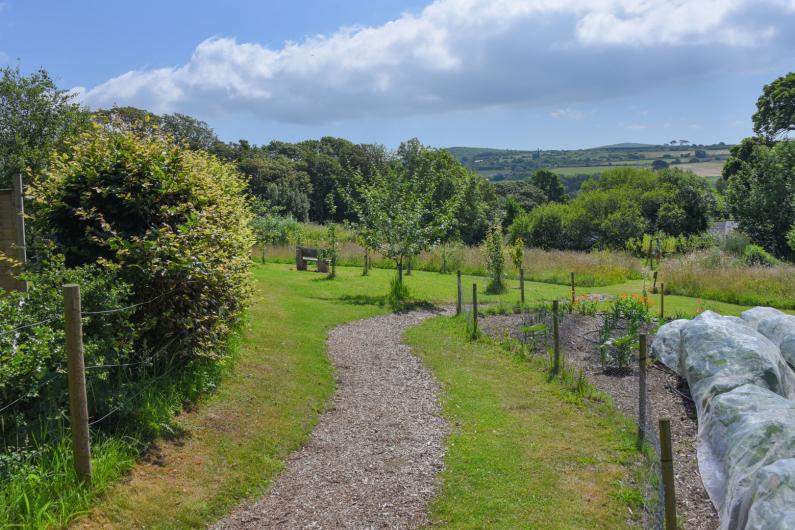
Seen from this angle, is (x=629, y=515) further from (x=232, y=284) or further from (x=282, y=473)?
(x=232, y=284)

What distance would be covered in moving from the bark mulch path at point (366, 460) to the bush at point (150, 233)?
2.12 m

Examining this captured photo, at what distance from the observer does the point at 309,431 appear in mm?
7941

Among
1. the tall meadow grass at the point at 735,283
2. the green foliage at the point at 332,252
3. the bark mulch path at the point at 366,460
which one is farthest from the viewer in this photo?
the green foliage at the point at 332,252

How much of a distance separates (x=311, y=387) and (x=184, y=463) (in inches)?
137

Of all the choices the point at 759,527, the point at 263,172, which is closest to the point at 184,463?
the point at 759,527

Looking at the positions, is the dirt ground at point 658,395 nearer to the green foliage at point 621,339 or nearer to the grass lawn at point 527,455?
the green foliage at point 621,339

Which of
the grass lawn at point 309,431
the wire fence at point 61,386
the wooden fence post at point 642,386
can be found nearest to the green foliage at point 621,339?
the grass lawn at point 309,431

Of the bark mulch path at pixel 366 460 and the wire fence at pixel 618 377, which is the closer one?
the bark mulch path at pixel 366 460

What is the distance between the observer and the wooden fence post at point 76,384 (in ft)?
17.1

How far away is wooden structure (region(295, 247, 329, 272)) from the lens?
80.5ft

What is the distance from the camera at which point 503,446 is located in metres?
7.36

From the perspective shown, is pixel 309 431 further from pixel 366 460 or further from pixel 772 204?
pixel 772 204

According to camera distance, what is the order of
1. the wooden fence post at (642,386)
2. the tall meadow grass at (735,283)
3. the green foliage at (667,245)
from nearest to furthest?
the wooden fence post at (642,386) → the tall meadow grass at (735,283) → the green foliage at (667,245)

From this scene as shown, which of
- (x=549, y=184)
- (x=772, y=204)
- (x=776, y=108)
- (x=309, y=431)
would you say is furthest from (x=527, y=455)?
(x=549, y=184)
